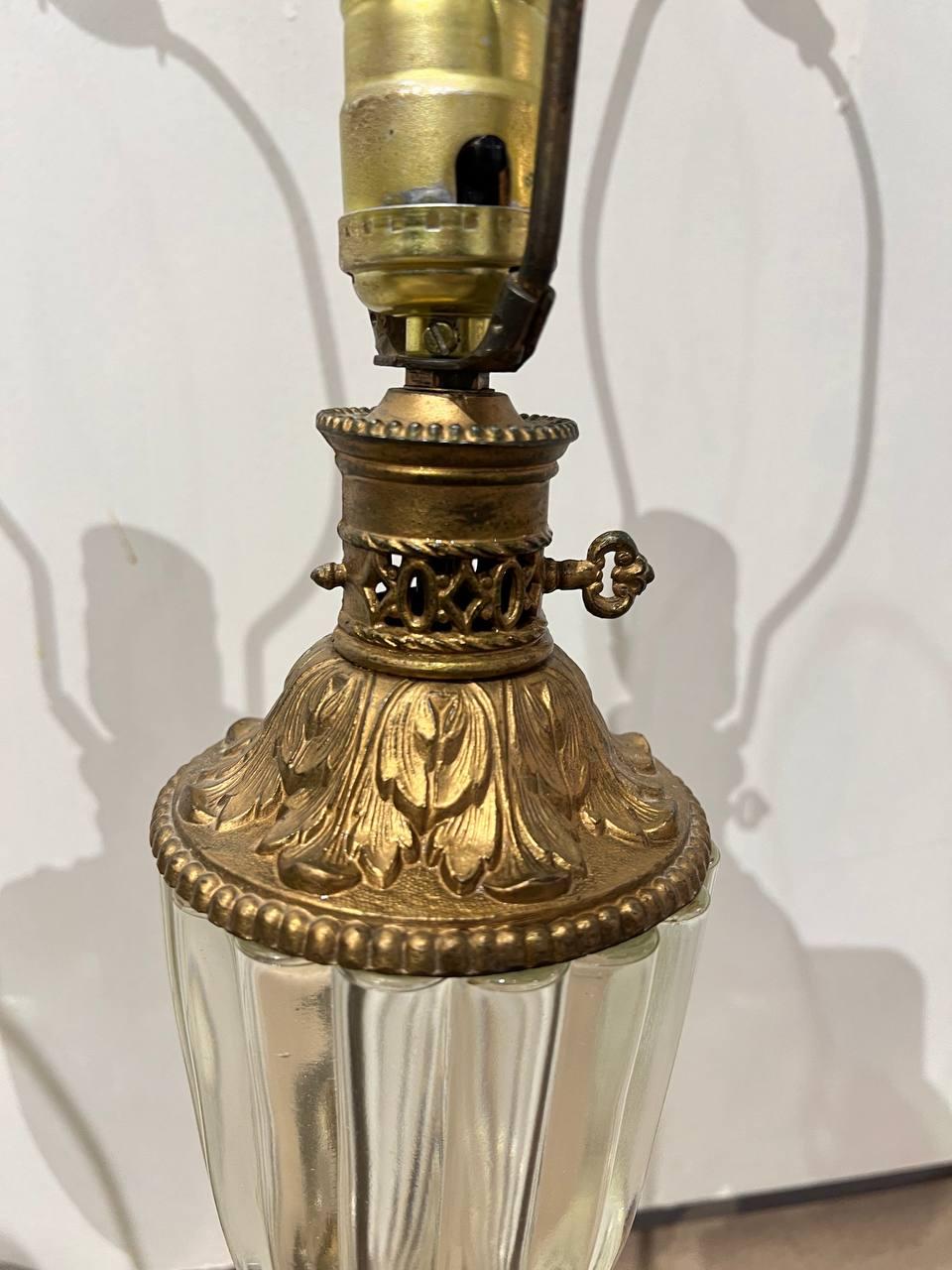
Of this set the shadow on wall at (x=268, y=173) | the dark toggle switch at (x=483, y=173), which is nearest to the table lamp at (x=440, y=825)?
the dark toggle switch at (x=483, y=173)

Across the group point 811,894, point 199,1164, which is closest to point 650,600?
point 811,894

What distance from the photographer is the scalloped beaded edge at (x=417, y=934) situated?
1.31 feet

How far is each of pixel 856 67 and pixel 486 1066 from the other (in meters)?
0.69

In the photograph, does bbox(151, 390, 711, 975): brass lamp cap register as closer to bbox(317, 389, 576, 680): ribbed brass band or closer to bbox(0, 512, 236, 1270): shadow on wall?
bbox(317, 389, 576, 680): ribbed brass band

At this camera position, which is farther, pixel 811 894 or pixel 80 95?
pixel 811 894

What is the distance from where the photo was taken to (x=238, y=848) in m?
0.45

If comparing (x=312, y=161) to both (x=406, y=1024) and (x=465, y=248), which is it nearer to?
(x=465, y=248)

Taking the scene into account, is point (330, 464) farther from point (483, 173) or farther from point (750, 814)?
point (750, 814)

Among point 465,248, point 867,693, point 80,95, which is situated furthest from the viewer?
point 867,693

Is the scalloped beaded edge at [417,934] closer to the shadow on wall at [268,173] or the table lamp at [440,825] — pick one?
the table lamp at [440,825]

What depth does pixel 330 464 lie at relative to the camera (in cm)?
72

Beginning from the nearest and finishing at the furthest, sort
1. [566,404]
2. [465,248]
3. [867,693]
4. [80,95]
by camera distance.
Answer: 1. [465,248]
2. [80,95]
3. [566,404]
4. [867,693]

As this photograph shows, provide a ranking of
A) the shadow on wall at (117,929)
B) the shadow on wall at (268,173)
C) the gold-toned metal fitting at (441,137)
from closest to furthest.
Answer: the gold-toned metal fitting at (441,137) → the shadow on wall at (268,173) → the shadow on wall at (117,929)

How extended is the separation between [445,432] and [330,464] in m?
0.32
